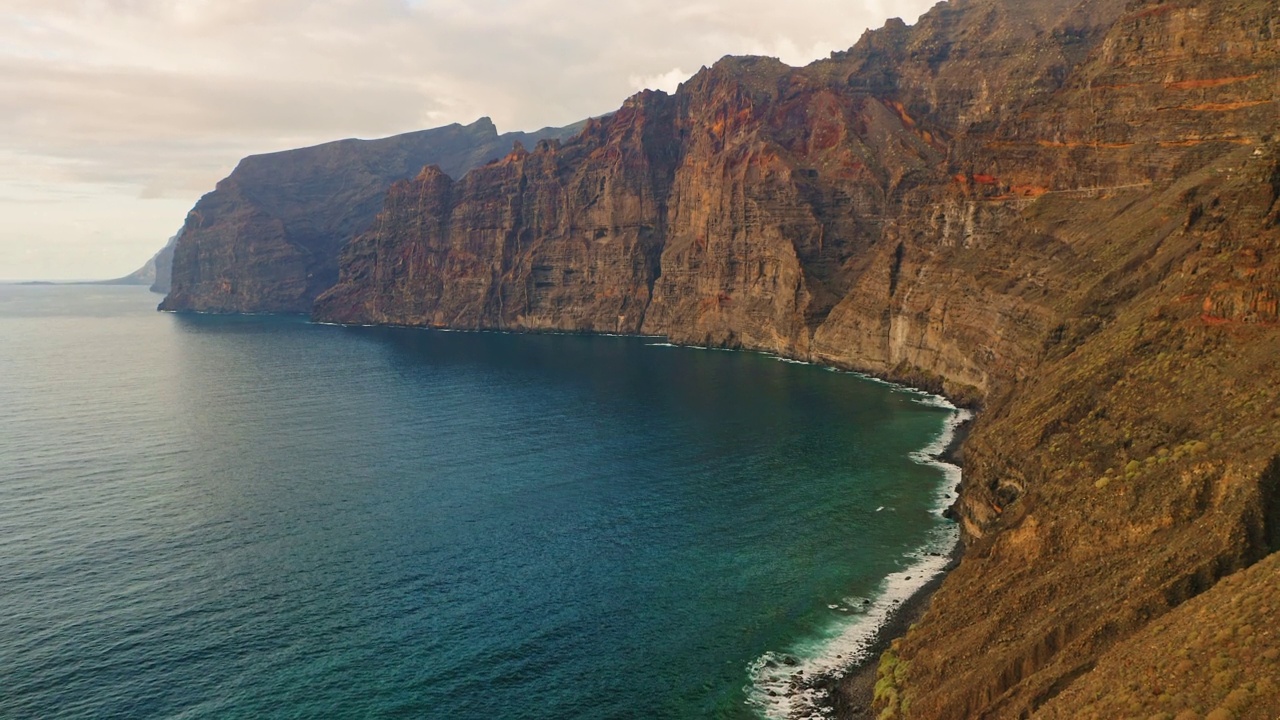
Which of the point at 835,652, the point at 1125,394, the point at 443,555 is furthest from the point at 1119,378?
the point at 443,555

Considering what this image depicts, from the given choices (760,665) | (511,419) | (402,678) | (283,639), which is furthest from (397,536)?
(511,419)

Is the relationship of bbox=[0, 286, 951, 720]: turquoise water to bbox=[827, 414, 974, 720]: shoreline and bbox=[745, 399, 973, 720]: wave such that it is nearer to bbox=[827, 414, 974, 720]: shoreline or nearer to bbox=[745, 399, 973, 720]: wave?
bbox=[745, 399, 973, 720]: wave

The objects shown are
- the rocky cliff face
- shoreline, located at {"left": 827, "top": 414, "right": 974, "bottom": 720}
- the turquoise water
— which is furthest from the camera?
the turquoise water

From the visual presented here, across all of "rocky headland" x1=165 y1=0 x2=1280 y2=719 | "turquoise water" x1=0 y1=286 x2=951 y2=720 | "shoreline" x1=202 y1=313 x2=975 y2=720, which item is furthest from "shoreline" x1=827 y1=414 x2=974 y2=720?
"turquoise water" x1=0 y1=286 x2=951 y2=720

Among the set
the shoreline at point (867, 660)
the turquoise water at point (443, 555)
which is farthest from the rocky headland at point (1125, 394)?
the turquoise water at point (443, 555)

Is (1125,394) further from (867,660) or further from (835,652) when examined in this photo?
(835,652)

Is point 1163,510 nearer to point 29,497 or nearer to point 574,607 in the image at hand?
point 574,607
